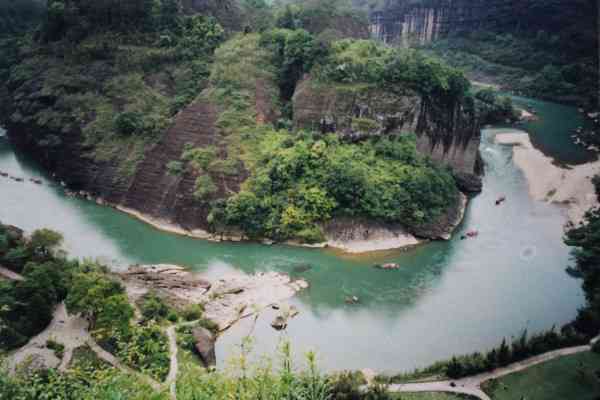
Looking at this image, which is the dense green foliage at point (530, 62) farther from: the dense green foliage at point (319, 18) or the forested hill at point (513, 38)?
the dense green foliage at point (319, 18)

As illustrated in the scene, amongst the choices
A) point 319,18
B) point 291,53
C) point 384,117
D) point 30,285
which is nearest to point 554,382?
point 384,117

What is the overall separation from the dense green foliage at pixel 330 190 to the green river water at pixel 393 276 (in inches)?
81.0

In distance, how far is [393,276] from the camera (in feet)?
113

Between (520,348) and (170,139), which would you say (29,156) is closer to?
(170,139)

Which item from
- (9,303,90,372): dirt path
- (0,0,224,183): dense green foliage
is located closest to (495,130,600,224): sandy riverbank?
(0,0,224,183): dense green foliage

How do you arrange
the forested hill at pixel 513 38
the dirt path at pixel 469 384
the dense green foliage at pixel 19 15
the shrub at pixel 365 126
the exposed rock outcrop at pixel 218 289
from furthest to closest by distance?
the forested hill at pixel 513 38 → the dense green foliage at pixel 19 15 → the shrub at pixel 365 126 → the exposed rock outcrop at pixel 218 289 → the dirt path at pixel 469 384

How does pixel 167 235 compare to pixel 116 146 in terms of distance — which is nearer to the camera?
pixel 167 235

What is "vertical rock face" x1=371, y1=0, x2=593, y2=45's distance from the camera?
84.6m

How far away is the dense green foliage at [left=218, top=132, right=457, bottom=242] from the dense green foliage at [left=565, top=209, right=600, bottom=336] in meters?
9.27

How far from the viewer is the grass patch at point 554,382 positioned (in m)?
22.8

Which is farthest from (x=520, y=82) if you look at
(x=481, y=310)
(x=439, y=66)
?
(x=481, y=310)

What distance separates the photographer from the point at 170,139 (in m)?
45.1

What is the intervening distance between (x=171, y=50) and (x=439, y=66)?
83.9 feet

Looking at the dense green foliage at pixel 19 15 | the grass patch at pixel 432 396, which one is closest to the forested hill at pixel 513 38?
the dense green foliage at pixel 19 15
